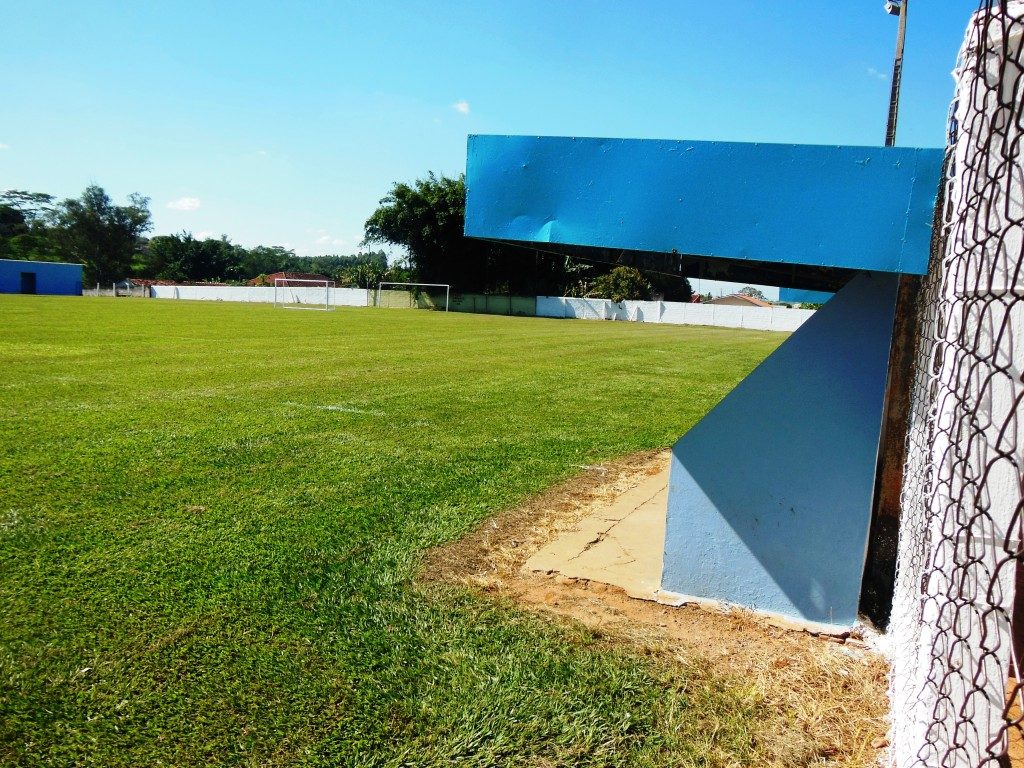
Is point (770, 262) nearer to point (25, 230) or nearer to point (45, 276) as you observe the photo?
point (45, 276)

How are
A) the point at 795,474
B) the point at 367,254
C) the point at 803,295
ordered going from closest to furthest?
the point at 795,474
the point at 803,295
the point at 367,254

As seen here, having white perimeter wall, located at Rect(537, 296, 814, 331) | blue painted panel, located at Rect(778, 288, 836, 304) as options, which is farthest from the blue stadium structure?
white perimeter wall, located at Rect(537, 296, 814, 331)

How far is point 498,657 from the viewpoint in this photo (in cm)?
274

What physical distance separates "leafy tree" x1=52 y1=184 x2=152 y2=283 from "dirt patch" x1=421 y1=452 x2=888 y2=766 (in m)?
94.1

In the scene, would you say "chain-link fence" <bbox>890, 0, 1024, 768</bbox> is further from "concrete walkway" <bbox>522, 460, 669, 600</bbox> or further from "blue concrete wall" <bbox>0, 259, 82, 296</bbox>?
"blue concrete wall" <bbox>0, 259, 82, 296</bbox>

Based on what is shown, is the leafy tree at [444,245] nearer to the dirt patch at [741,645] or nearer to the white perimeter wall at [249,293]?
the white perimeter wall at [249,293]

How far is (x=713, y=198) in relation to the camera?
8.61 feet

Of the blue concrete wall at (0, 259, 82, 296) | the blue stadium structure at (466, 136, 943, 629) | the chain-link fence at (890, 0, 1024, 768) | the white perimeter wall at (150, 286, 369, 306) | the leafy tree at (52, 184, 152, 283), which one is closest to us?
the chain-link fence at (890, 0, 1024, 768)

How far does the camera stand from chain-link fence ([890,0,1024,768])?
1.63 m

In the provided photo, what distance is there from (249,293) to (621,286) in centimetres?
3394

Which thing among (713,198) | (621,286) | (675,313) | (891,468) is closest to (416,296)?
(621,286)

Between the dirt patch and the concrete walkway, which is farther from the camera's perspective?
the concrete walkway

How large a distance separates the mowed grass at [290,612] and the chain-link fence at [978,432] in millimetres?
721

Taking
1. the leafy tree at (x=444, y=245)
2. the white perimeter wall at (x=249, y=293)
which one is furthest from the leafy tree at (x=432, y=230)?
the white perimeter wall at (x=249, y=293)
